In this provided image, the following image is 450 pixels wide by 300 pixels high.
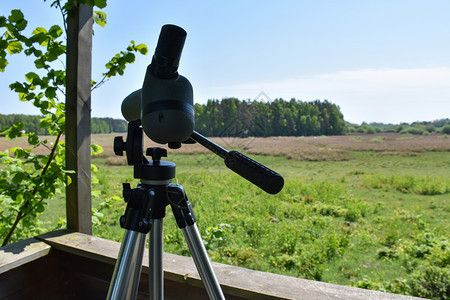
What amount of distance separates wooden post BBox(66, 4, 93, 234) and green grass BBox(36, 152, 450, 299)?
0.29 m

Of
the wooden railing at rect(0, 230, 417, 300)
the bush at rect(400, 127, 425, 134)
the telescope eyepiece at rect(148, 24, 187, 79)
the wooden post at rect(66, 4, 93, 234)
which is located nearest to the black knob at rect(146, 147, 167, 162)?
the telescope eyepiece at rect(148, 24, 187, 79)

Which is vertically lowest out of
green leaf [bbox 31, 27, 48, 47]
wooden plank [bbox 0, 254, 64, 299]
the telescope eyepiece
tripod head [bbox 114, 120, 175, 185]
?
wooden plank [bbox 0, 254, 64, 299]

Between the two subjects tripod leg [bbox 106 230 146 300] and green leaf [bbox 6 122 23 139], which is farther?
green leaf [bbox 6 122 23 139]

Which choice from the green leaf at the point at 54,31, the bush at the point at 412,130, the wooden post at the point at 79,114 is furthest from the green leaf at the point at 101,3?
the bush at the point at 412,130

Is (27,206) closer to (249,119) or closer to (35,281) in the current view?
(35,281)

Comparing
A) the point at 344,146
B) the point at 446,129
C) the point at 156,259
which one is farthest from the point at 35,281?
the point at 344,146

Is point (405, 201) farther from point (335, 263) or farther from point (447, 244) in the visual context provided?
point (335, 263)

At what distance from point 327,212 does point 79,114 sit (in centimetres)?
529

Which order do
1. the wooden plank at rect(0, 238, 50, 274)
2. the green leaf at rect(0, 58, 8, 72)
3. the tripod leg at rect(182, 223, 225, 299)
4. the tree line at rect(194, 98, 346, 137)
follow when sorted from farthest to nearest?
the tree line at rect(194, 98, 346, 137)
the green leaf at rect(0, 58, 8, 72)
the wooden plank at rect(0, 238, 50, 274)
the tripod leg at rect(182, 223, 225, 299)

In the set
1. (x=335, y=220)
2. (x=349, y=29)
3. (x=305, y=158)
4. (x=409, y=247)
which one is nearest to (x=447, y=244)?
(x=409, y=247)

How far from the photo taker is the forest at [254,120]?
5.23 ft

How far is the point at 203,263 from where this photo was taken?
2.24 ft

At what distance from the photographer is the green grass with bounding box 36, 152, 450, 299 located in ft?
11.0

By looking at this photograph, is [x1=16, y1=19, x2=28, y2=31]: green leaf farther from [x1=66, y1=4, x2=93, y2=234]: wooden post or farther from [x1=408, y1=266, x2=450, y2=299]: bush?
[x1=408, y1=266, x2=450, y2=299]: bush
